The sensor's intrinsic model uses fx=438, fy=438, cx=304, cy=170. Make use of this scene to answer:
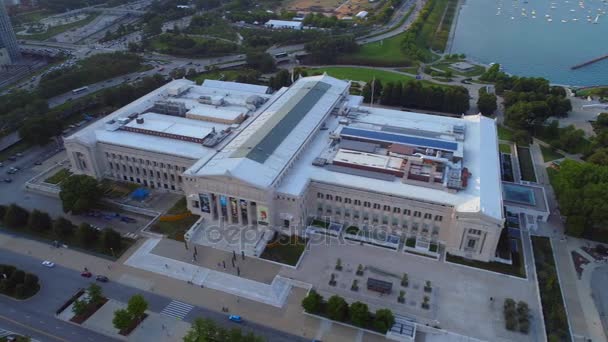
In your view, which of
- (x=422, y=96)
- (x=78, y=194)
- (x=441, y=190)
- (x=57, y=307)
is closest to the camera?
(x=57, y=307)

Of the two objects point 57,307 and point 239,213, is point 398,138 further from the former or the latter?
point 57,307

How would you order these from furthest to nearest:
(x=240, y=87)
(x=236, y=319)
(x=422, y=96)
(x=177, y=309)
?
(x=422, y=96) → (x=240, y=87) → (x=177, y=309) → (x=236, y=319)

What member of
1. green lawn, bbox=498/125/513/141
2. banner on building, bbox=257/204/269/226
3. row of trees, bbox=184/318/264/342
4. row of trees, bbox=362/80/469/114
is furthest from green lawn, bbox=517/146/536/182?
row of trees, bbox=184/318/264/342

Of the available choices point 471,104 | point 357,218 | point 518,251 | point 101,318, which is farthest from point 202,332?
point 471,104

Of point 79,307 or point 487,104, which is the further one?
point 487,104

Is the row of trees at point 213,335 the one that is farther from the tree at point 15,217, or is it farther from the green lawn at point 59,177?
the green lawn at point 59,177

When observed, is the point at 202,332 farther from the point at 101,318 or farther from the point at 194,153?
the point at 194,153

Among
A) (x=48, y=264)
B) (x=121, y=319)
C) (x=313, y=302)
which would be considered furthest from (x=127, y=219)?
(x=313, y=302)
